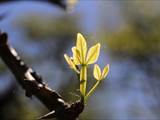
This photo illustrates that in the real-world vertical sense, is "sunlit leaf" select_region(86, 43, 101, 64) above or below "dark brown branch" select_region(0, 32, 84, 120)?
above

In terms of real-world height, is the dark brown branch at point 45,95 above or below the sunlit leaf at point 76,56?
below

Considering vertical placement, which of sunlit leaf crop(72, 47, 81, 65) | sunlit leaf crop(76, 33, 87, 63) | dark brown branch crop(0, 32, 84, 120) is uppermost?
sunlit leaf crop(76, 33, 87, 63)

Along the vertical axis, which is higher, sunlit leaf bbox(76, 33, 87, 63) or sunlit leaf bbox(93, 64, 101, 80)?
sunlit leaf bbox(76, 33, 87, 63)

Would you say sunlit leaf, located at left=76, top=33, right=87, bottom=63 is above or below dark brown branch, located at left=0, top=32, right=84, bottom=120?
above

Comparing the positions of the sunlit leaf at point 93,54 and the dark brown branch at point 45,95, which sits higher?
the sunlit leaf at point 93,54

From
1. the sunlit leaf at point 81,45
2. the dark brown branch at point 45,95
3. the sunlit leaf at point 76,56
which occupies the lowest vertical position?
the dark brown branch at point 45,95

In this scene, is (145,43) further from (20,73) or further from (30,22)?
(20,73)

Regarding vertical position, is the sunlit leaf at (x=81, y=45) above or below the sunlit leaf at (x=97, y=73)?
above

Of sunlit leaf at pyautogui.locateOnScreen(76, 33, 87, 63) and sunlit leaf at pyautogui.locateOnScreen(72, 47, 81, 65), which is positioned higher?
sunlit leaf at pyautogui.locateOnScreen(76, 33, 87, 63)
